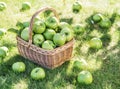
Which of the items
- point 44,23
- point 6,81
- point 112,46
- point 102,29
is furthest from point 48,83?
point 102,29

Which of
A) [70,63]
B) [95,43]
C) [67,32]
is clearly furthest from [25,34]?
[95,43]

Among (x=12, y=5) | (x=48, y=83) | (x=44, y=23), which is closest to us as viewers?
(x=48, y=83)

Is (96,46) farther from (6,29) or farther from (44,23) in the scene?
A: (6,29)

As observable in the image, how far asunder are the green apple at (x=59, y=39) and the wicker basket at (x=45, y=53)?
0.07 meters

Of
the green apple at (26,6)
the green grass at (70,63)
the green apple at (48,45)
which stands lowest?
the green grass at (70,63)

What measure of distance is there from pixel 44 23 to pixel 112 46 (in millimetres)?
1364

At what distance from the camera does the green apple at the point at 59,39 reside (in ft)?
16.5

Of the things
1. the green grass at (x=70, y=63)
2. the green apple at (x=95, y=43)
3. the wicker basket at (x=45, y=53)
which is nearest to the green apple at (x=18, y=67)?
the green grass at (x=70, y=63)

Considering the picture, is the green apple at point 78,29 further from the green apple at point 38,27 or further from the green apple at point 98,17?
the green apple at point 38,27

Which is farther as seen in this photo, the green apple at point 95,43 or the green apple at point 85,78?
the green apple at point 95,43

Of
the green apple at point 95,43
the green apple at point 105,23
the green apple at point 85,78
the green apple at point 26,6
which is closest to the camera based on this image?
the green apple at point 85,78

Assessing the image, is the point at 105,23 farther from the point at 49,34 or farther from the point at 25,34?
the point at 25,34

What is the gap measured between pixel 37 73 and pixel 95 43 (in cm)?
128

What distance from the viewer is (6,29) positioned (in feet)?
21.0
